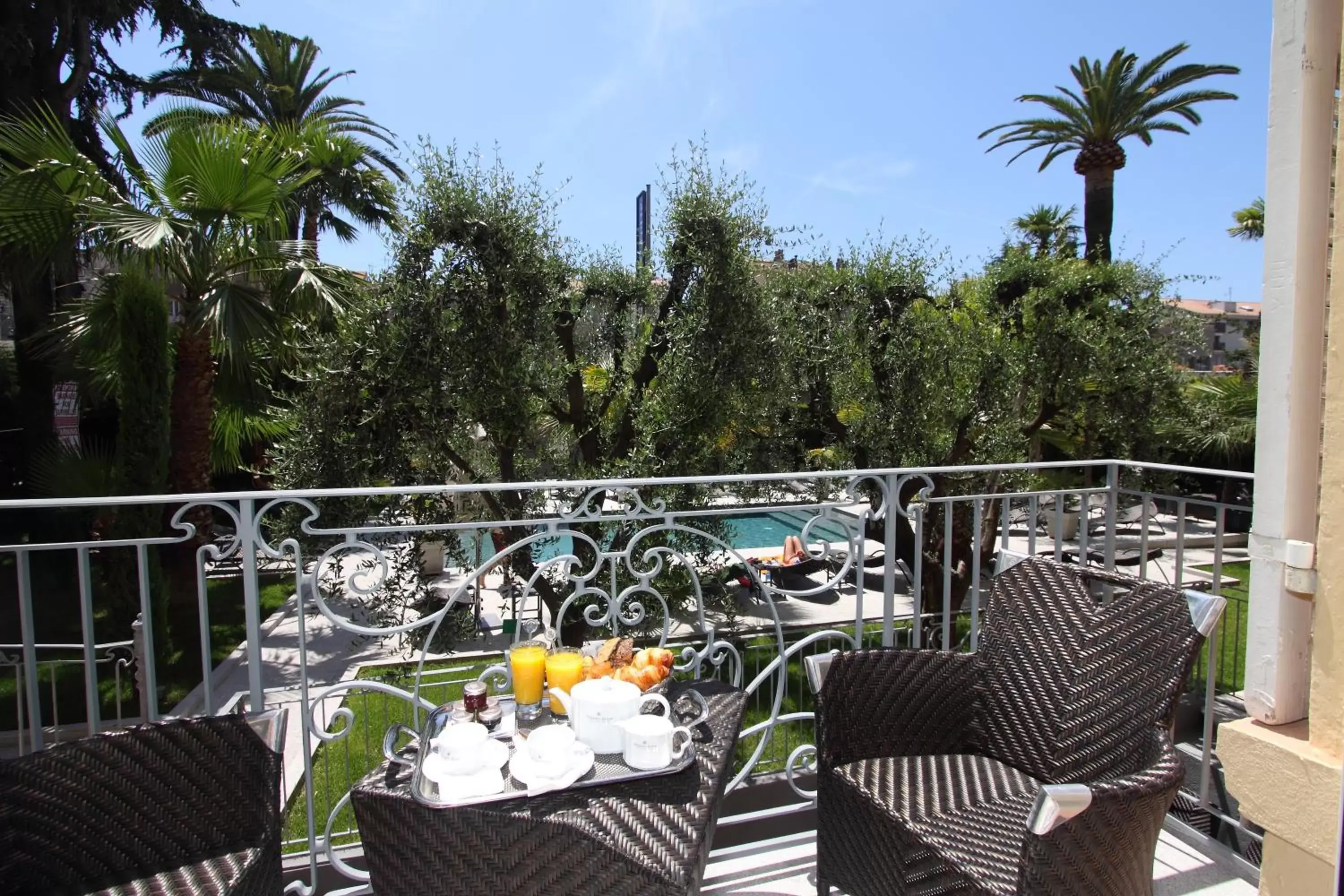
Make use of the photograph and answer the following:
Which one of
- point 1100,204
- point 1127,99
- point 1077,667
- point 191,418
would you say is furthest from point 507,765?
point 1127,99

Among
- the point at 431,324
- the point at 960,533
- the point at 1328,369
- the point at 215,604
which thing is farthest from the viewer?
the point at 215,604

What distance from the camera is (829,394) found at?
774 centimetres

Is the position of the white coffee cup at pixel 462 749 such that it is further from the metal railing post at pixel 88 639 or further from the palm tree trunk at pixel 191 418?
the palm tree trunk at pixel 191 418

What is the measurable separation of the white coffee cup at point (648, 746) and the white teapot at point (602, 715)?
4 centimetres

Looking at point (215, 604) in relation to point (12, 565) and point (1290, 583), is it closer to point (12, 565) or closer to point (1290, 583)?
point (12, 565)

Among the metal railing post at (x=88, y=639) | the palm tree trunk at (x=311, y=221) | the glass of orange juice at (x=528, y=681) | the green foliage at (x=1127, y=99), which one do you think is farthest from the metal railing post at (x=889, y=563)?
the green foliage at (x=1127, y=99)

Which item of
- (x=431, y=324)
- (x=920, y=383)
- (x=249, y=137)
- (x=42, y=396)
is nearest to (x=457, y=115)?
(x=249, y=137)

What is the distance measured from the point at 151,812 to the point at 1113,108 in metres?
17.0

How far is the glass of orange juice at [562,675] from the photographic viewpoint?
1955 millimetres

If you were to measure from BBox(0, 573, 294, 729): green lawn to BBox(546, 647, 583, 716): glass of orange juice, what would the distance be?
Answer: 226 inches

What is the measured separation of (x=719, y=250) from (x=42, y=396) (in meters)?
11.6

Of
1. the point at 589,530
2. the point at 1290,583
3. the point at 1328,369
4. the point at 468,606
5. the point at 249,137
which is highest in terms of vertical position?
the point at 249,137

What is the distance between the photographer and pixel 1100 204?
1402 centimetres

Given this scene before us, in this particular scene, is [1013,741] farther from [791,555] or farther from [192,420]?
[791,555]
